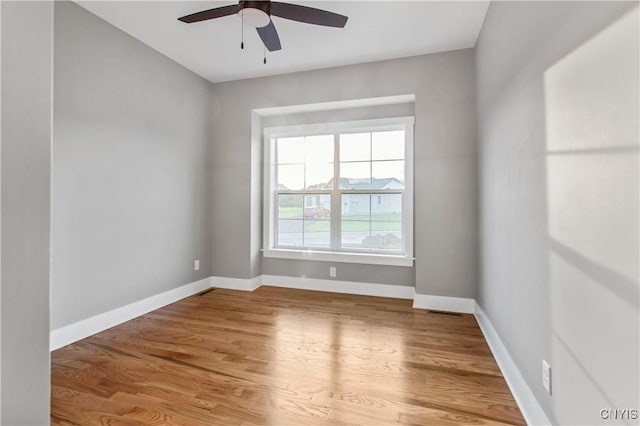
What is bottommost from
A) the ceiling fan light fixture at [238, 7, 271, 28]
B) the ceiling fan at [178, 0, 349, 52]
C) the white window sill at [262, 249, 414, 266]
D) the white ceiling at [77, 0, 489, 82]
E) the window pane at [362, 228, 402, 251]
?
the white window sill at [262, 249, 414, 266]

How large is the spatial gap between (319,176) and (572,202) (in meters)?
3.17

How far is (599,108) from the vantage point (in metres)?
1.05

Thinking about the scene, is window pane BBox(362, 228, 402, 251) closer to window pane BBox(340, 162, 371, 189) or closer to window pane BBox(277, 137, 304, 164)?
window pane BBox(340, 162, 371, 189)

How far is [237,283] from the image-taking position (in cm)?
410

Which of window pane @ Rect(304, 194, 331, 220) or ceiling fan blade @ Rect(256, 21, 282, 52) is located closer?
ceiling fan blade @ Rect(256, 21, 282, 52)

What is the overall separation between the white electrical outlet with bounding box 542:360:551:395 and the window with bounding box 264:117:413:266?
221 centimetres

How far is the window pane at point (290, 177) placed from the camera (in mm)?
4284

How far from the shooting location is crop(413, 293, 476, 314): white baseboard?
10.7ft

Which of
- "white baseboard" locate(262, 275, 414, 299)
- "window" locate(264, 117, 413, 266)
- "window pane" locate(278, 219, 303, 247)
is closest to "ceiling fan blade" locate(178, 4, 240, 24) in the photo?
"window" locate(264, 117, 413, 266)

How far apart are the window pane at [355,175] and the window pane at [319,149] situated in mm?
243

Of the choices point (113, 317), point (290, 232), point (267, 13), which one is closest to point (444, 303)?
point (290, 232)

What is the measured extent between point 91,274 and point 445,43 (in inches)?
158

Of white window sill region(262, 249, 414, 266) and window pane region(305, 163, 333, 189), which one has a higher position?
window pane region(305, 163, 333, 189)

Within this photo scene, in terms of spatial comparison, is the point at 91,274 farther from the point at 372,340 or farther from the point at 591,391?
the point at 591,391
